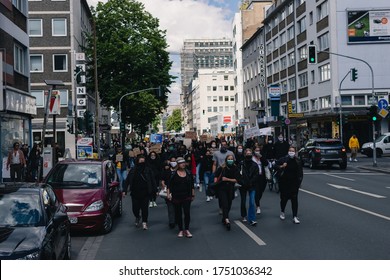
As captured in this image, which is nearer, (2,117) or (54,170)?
(54,170)

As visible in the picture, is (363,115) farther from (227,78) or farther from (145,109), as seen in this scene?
(227,78)

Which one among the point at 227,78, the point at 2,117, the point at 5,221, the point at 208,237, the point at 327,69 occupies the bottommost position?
the point at 208,237

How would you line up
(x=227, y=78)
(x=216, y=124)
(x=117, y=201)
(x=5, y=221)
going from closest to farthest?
(x=5, y=221) < (x=117, y=201) < (x=216, y=124) < (x=227, y=78)

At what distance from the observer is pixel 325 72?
166ft

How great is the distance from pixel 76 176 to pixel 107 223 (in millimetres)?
1515

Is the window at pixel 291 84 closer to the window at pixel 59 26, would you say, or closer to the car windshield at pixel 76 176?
the window at pixel 59 26

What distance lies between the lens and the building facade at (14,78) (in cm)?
2347

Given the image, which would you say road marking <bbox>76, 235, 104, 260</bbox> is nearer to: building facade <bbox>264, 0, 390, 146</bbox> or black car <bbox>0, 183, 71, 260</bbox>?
black car <bbox>0, 183, 71, 260</bbox>

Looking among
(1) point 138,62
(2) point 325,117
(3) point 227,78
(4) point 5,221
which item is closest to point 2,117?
(4) point 5,221

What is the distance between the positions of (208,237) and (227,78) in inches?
5255

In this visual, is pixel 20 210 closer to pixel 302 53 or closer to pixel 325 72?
pixel 325 72

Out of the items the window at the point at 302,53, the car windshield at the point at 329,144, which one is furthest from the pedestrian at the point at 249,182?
the window at the point at 302,53

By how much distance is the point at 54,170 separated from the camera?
40.7ft

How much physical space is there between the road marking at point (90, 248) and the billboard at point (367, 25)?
42.1 metres
